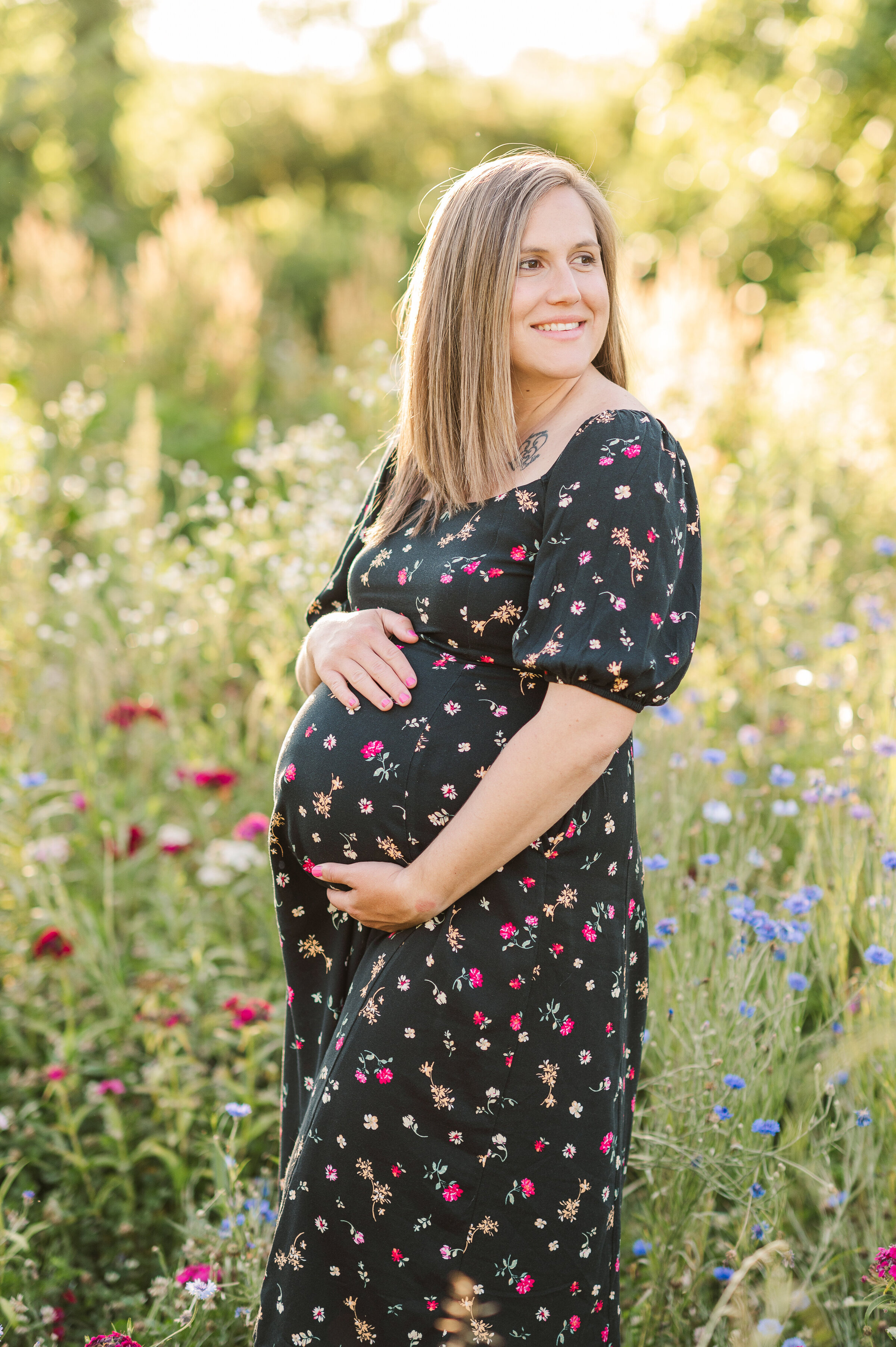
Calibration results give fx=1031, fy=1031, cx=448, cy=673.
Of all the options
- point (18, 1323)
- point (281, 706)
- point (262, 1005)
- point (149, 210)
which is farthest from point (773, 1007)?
point (149, 210)

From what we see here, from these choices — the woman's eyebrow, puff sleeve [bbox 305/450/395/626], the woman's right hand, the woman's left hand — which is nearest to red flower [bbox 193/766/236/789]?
puff sleeve [bbox 305/450/395/626]

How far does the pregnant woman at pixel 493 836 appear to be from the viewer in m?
1.40

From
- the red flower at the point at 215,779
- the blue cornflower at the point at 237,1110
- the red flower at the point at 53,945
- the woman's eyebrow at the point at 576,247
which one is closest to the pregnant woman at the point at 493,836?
the woman's eyebrow at the point at 576,247

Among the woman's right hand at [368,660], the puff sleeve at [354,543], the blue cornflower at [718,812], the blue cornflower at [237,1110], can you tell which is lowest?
the blue cornflower at [237,1110]

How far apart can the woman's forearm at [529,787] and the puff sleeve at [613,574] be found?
34 mm

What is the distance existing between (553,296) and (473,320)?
5.1 inches

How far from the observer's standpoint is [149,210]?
485 inches

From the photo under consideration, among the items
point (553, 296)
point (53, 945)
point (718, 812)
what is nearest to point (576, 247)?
point (553, 296)

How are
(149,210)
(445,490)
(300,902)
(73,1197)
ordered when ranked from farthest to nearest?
1. (149,210)
2. (73,1197)
3. (300,902)
4. (445,490)

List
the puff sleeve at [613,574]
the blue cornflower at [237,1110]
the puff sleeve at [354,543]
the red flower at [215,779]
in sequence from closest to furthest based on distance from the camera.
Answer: the puff sleeve at [613,574] → the blue cornflower at [237,1110] → the puff sleeve at [354,543] → the red flower at [215,779]

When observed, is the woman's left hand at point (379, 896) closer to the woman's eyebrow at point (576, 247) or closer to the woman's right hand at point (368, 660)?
the woman's right hand at point (368, 660)

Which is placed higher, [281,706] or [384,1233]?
[281,706]

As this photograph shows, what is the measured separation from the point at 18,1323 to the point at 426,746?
4.54 feet

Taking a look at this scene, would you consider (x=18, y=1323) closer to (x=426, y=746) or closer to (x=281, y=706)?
(x=426, y=746)
